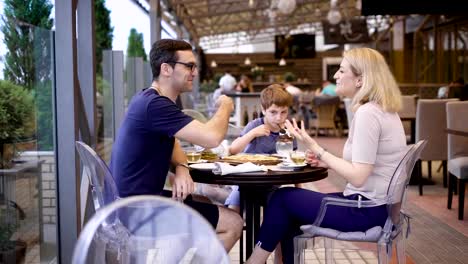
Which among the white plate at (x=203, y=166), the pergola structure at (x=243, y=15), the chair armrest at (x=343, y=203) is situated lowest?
the chair armrest at (x=343, y=203)

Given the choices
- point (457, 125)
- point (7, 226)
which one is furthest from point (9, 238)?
point (457, 125)

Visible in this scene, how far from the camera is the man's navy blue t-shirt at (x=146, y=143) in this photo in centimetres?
261

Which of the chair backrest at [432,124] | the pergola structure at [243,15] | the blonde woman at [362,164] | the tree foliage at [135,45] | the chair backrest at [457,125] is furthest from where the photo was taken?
the pergola structure at [243,15]

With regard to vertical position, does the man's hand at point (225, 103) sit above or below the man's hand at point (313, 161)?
above

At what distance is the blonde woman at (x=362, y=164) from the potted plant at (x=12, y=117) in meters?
1.16

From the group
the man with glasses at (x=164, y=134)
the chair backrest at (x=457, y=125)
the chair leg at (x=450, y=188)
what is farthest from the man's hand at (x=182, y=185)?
the chair backrest at (x=457, y=125)

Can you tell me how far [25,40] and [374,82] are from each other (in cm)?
161

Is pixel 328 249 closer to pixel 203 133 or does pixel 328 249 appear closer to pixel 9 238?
pixel 203 133

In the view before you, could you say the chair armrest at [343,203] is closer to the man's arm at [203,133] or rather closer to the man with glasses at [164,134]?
the man with glasses at [164,134]

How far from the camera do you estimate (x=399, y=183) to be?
2.70 meters

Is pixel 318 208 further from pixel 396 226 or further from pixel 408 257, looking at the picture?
pixel 408 257

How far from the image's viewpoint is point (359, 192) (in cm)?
281

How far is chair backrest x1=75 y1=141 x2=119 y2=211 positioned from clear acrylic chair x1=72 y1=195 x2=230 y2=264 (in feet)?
2.21

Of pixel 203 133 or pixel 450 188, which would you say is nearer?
pixel 203 133
